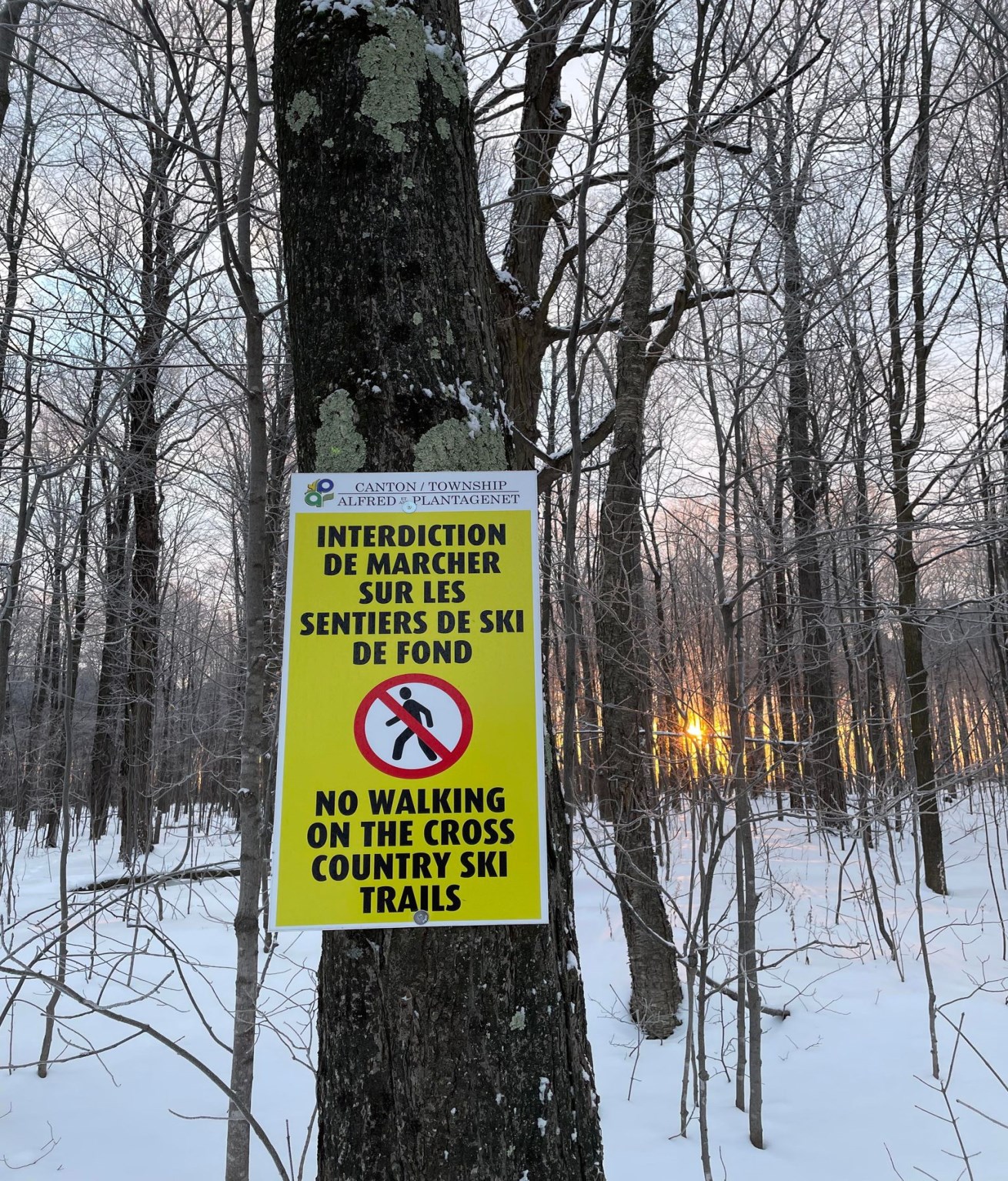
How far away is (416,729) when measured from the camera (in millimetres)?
1190

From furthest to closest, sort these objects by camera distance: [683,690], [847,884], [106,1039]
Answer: [847,884] → [106,1039] → [683,690]

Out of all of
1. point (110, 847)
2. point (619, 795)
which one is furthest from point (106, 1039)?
point (110, 847)

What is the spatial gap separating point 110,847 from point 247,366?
14.7 meters

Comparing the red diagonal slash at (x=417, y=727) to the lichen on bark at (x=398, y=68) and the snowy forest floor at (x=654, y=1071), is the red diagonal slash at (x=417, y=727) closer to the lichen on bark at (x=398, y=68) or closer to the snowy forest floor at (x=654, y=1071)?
the lichen on bark at (x=398, y=68)

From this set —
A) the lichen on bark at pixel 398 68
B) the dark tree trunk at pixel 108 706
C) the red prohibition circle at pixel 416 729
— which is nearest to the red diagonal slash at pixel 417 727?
the red prohibition circle at pixel 416 729

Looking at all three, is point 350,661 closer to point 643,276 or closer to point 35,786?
point 643,276

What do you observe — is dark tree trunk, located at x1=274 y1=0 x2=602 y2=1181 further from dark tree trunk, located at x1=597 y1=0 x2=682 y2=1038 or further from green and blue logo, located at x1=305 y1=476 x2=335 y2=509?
dark tree trunk, located at x1=597 y1=0 x2=682 y2=1038

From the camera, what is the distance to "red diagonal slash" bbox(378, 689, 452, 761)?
46.7 inches

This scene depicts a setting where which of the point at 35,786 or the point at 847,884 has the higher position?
the point at 35,786

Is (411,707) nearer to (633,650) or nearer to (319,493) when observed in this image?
(319,493)

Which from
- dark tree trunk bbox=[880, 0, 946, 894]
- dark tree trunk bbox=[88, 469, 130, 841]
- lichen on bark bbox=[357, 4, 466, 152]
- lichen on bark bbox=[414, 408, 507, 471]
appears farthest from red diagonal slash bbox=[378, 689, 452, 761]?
dark tree trunk bbox=[88, 469, 130, 841]

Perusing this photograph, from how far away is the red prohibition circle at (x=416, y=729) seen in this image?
3.88 feet

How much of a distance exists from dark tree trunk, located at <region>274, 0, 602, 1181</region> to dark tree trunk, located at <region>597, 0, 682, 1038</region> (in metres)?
3.67

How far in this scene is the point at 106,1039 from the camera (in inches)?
201
